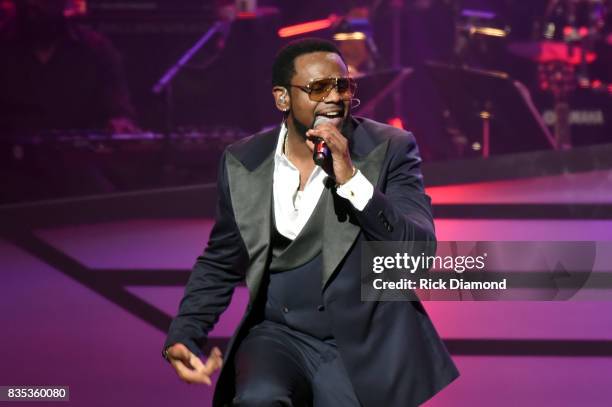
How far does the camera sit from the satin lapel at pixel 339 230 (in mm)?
2771

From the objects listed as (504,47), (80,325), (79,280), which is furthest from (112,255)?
(504,47)

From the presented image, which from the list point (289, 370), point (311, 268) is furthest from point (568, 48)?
point (289, 370)

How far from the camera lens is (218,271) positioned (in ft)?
9.86

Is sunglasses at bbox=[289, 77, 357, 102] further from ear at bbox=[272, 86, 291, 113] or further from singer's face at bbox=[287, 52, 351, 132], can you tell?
ear at bbox=[272, 86, 291, 113]

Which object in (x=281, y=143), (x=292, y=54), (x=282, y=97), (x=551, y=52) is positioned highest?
(x=292, y=54)

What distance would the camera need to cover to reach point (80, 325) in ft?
14.9

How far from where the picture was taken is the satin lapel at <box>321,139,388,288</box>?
109 inches

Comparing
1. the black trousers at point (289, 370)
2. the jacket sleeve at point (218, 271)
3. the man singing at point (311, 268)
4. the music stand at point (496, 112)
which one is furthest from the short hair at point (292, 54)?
the music stand at point (496, 112)

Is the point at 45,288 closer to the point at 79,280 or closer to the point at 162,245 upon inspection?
the point at 79,280

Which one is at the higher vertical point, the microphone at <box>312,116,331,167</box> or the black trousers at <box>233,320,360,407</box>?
the microphone at <box>312,116,331,167</box>

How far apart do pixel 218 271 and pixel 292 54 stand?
24.0 inches

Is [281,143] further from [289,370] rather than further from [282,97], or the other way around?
[289,370]

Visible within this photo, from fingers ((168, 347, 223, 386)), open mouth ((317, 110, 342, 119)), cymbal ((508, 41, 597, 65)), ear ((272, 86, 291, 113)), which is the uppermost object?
open mouth ((317, 110, 342, 119))

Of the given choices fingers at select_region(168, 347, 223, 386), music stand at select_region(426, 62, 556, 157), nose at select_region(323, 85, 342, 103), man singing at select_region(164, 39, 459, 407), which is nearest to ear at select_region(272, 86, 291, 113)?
man singing at select_region(164, 39, 459, 407)
